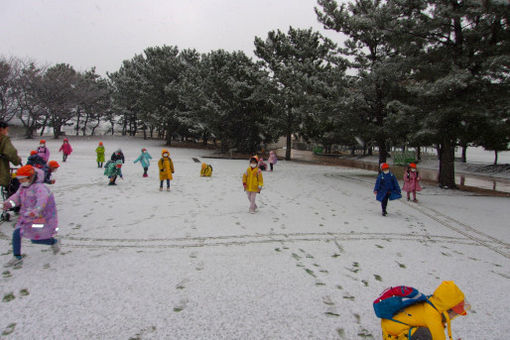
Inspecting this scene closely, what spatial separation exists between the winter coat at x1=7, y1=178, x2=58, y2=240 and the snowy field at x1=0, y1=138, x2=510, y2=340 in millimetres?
525

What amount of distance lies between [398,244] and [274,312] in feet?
13.3

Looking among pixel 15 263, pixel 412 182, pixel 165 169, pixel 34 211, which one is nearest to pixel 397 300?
pixel 34 211

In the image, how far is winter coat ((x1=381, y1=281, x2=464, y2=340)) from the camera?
7.62ft

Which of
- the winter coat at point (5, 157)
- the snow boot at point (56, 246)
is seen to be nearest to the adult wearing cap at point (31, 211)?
the snow boot at point (56, 246)

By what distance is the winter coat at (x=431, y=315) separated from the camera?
2.32 m

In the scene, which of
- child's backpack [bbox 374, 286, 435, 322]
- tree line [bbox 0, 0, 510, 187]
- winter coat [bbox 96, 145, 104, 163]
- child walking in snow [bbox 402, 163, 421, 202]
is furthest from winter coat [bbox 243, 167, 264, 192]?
winter coat [bbox 96, 145, 104, 163]

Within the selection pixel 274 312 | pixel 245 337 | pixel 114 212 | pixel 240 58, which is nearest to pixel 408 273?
pixel 274 312

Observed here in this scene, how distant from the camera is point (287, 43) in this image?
97.9ft

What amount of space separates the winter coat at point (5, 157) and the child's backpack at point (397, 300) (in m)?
6.85

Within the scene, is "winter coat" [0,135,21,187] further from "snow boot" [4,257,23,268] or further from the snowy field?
"snow boot" [4,257,23,268]

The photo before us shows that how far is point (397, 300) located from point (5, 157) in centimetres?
722

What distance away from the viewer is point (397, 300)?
2.53 m

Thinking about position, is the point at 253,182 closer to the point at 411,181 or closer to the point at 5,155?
the point at 5,155

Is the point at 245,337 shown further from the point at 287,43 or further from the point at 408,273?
the point at 287,43
